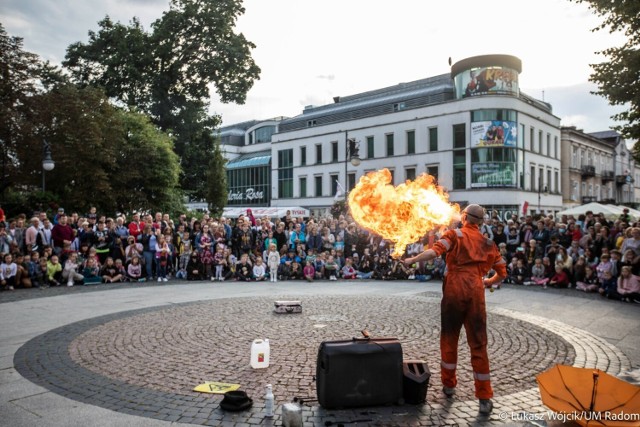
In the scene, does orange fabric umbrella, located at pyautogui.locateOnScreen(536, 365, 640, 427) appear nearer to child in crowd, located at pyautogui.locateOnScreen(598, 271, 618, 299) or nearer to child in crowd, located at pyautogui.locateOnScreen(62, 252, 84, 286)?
child in crowd, located at pyautogui.locateOnScreen(598, 271, 618, 299)

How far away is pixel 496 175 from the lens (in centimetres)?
4269

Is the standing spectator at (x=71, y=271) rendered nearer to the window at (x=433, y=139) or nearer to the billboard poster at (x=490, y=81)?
the window at (x=433, y=139)

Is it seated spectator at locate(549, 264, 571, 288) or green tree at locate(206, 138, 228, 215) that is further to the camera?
green tree at locate(206, 138, 228, 215)

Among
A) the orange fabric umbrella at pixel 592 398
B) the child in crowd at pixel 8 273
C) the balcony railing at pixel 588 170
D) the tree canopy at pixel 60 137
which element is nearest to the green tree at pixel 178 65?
the tree canopy at pixel 60 137

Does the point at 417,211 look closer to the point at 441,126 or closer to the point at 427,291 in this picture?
the point at 427,291

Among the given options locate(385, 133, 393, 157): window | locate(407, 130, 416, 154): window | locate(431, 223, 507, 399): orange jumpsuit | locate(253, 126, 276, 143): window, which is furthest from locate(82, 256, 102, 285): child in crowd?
locate(253, 126, 276, 143): window

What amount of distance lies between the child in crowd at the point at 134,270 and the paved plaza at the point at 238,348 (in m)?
3.17

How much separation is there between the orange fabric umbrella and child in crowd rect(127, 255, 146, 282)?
15.2 m

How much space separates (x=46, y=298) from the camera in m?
12.7

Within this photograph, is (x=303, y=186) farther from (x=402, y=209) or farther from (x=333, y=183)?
(x=402, y=209)

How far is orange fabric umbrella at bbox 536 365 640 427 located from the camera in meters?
4.12

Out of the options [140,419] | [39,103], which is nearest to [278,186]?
[39,103]

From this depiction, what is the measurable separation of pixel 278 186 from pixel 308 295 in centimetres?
4913

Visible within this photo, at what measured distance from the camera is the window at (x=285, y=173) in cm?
6020
